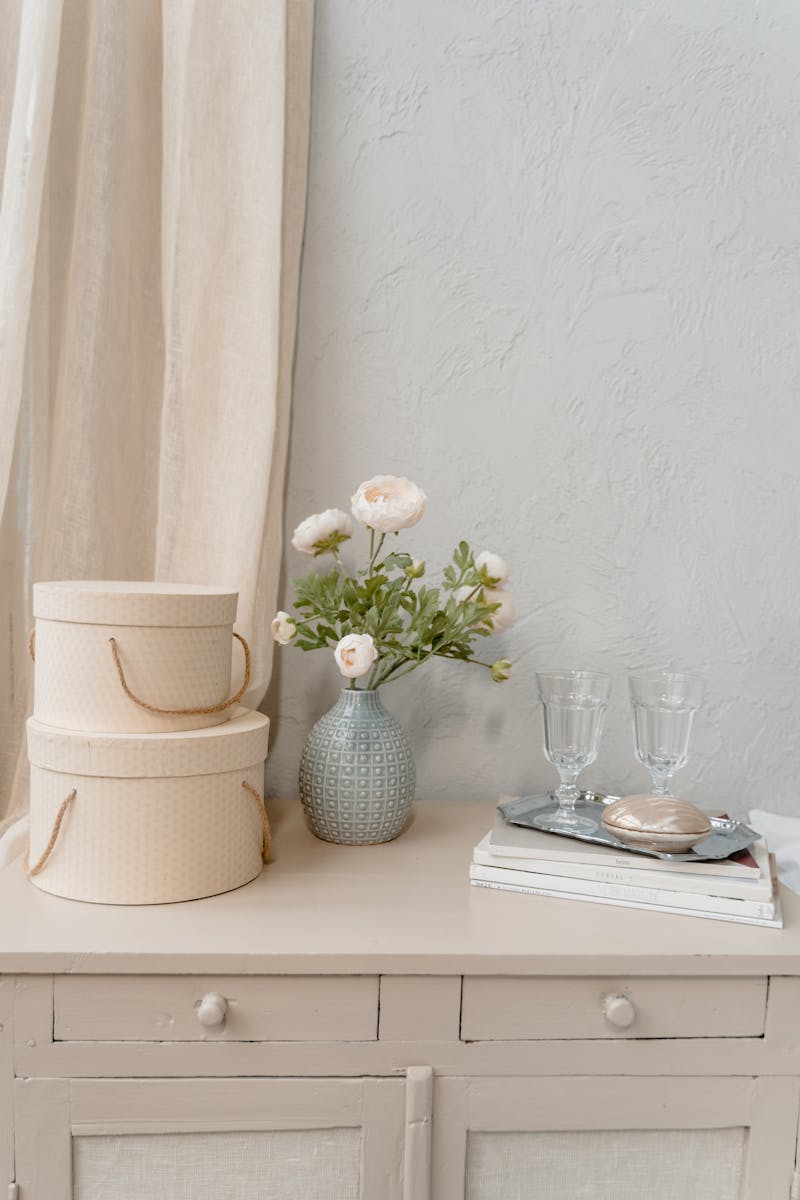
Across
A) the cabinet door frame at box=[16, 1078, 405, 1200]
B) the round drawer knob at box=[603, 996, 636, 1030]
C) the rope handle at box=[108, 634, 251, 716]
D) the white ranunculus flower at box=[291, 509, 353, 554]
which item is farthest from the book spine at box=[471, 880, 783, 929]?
the white ranunculus flower at box=[291, 509, 353, 554]

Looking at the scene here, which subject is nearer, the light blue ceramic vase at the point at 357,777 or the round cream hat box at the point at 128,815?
the round cream hat box at the point at 128,815

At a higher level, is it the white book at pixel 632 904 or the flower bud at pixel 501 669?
the flower bud at pixel 501 669

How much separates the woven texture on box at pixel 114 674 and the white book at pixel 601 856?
0.36 m

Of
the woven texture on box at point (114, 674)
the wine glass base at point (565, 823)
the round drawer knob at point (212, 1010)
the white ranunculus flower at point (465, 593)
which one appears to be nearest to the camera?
the round drawer knob at point (212, 1010)

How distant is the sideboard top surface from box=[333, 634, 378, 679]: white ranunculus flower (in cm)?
22

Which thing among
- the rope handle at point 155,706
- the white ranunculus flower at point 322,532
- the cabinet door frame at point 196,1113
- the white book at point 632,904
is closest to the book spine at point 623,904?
the white book at point 632,904

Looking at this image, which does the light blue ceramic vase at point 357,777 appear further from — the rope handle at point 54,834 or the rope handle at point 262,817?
the rope handle at point 54,834

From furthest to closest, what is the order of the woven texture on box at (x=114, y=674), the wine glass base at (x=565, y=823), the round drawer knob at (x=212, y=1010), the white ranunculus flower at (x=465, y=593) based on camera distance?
the white ranunculus flower at (x=465, y=593) < the wine glass base at (x=565, y=823) < the woven texture on box at (x=114, y=674) < the round drawer knob at (x=212, y=1010)

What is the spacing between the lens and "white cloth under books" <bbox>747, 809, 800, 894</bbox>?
3.67ft

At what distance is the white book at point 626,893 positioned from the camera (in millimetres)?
917

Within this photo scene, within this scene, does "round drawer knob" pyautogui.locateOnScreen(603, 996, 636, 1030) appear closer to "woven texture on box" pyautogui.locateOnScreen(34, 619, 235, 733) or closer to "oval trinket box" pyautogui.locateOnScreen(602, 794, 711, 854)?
"oval trinket box" pyautogui.locateOnScreen(602, 794, 711, 854)

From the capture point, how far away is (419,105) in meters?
1.22

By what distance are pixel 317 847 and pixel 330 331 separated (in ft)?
2.15

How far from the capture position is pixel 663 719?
1.08 meters
